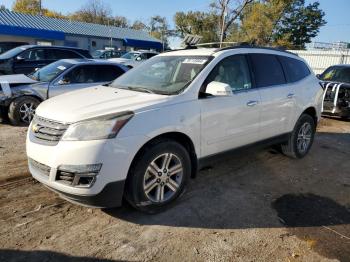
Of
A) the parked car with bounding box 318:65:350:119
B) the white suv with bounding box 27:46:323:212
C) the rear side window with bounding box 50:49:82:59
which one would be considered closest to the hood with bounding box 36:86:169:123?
the white suv with bounding box 27:46:323:212

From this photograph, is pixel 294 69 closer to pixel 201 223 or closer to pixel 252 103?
pixel 252 103

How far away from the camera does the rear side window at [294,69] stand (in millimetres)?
5602

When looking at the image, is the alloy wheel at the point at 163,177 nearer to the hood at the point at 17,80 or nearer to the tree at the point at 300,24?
the hood at the point at 17,80

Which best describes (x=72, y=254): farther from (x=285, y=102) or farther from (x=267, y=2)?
(x=267, y=2)

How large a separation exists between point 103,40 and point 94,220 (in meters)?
41.5

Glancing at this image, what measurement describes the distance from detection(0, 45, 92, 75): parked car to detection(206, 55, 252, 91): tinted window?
30.0 feet

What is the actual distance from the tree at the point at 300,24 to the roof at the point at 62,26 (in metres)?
18.8

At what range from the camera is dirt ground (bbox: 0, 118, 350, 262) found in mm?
3207

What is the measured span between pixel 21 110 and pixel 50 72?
4.13ft

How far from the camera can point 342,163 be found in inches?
241

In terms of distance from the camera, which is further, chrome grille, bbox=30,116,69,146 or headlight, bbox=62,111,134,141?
chrome grille, bbox=30,116,69,146

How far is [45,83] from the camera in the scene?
26.1 ft

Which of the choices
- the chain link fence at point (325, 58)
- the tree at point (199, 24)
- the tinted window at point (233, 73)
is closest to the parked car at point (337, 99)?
the tinted window at point (233, 73)

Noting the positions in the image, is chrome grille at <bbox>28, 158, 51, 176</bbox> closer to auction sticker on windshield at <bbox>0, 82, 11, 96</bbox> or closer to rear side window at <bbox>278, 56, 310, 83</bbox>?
rear side window at <bbox>278, 56, 310, 83</bbox>
